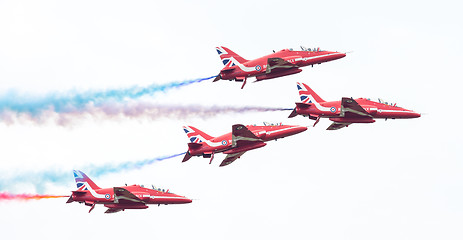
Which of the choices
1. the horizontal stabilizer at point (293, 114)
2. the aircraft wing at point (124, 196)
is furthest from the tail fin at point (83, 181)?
the horizontal stabilizer at point (293, 114)

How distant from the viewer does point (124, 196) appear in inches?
4493

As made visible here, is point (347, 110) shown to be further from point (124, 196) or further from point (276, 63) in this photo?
point (124, 196)

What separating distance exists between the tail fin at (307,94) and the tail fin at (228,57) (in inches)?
267

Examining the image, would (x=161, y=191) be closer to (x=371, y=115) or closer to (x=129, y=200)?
(x=129, y=200)

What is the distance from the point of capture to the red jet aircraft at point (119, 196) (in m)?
114

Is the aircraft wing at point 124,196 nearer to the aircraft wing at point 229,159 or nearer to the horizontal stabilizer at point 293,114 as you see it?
the aircraft wing at point 229,159

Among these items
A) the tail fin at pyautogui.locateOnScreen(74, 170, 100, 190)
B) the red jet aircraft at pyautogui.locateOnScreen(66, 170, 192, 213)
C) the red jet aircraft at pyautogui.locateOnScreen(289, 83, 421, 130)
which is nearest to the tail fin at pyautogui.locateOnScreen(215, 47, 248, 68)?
the red jet aircraft at pyautogui.locateOnScreen(289, 83, 421, 130)

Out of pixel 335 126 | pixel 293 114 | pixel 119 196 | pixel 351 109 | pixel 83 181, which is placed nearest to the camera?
pixel 351 109

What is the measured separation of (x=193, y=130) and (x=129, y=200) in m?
10.7

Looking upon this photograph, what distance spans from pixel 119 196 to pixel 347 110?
25.1m

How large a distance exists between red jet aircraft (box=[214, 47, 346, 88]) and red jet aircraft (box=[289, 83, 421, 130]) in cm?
349

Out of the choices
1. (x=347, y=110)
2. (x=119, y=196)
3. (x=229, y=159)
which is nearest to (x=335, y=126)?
(x=347, y=110)

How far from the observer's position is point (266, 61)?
117 m

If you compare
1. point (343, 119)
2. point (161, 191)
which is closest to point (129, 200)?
point (161, 191)
